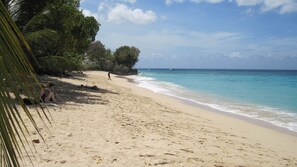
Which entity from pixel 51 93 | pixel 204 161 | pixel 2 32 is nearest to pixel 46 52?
pixel 51 93

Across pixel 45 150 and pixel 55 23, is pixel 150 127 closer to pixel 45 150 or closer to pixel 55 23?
pixel 45 150

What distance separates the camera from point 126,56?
74.8 meters

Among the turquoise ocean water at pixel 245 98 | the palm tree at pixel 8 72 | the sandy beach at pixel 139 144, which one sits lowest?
the turquoise ocean water at pixel 245 98

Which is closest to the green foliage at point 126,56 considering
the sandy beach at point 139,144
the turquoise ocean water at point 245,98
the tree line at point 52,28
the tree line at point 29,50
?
the turquoise ocean water at point 245,98

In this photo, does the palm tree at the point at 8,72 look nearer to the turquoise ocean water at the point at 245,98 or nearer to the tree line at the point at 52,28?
the tree line at the point at 52,28

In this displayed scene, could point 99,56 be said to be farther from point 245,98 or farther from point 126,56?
point 245,98

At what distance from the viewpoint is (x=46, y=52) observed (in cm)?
1853

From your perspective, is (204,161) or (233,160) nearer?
(204,161)

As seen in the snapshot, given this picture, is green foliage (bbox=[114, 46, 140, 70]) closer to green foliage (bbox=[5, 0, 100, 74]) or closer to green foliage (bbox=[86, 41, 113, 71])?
green foliage (bbox=[86, 41, 113, 71])

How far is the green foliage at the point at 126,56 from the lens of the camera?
75000mm

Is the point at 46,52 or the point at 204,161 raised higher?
the point at 46,52

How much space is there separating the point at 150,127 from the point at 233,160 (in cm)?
283

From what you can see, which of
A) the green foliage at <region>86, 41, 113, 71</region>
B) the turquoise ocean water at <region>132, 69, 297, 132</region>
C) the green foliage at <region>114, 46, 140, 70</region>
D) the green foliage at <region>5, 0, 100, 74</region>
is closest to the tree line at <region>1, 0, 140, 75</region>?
the green foliage at <region>5, 0, 100, 74</region>

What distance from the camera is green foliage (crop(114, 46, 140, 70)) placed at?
7500 cm
